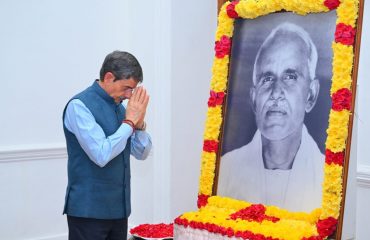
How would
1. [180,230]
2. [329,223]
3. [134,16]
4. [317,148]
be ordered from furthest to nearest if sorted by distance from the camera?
[134,16] < [180,230] < [317,148] < [329,223]

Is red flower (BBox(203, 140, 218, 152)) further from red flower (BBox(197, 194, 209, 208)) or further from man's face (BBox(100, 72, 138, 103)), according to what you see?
man's face (BBox(100, 72, 138, 103))

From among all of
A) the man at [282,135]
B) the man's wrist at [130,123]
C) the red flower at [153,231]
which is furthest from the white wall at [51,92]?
the man's wrist at [130,123]

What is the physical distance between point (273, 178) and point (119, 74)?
1060mm

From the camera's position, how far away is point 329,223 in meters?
2.65

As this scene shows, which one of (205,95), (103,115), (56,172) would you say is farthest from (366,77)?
(56,172)

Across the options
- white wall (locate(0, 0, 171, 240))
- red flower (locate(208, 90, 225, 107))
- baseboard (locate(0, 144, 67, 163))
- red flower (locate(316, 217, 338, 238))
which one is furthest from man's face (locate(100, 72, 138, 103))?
baseboard (locate(0, 144, 67, 163))

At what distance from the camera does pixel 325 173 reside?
2715 millimetres

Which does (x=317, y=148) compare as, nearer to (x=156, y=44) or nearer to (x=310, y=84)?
(x=310, y=84)

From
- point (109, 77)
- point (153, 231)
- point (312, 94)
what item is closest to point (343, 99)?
point (312, 94)

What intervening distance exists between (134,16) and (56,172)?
5.17 ft

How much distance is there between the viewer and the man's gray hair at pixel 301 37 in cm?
290

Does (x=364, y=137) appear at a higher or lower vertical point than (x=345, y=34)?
lower

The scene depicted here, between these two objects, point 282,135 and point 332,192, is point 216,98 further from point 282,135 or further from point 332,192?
point 332,192

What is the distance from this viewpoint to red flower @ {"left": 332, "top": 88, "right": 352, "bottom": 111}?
268 cm
